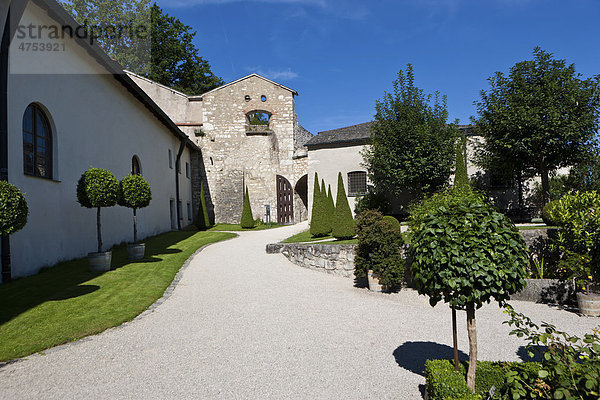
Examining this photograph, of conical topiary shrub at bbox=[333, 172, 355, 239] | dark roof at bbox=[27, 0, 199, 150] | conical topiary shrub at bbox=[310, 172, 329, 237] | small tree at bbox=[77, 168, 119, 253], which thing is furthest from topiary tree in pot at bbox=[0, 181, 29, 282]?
conical topiary shrub at bbox=[310, 172, 329, 237]

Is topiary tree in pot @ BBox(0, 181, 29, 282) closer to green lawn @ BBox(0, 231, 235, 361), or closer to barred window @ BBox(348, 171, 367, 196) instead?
green lawn @ BBox(0, 231, 235, 361)

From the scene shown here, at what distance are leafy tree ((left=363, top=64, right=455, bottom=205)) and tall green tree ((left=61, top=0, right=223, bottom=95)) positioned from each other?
Result: 23.3 metres

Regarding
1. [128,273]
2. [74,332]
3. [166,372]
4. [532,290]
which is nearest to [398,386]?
[166,372]

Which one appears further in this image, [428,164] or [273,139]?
[273,139]

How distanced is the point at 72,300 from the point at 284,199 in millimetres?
20049

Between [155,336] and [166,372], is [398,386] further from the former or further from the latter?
[155,336]

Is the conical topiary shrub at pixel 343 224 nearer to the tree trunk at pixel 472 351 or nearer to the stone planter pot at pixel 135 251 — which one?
the stone planter pot at pixel 135 251

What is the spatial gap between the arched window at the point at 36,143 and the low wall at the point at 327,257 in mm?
7914

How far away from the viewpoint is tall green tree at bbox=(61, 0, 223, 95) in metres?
33.0

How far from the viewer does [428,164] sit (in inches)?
665

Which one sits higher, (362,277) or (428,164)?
(428,164)

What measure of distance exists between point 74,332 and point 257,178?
21.7m

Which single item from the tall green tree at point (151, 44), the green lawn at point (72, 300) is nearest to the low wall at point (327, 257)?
the green lawn at point (72, 300)

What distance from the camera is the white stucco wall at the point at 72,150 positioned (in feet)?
28.2
